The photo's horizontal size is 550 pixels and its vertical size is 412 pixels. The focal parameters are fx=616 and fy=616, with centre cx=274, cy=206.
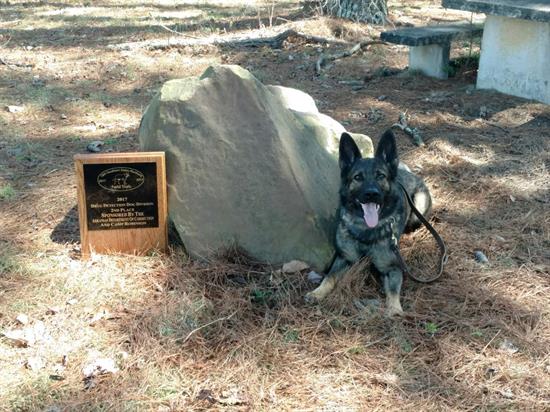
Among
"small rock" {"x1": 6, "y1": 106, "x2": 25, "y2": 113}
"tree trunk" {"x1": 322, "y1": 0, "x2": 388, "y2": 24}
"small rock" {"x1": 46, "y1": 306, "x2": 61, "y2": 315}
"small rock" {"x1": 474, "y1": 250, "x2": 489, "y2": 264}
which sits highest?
"tree trunk" {"x1": 322, "y1": 0, "x2": 388, "y2": 24}

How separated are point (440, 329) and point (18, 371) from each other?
104 inches

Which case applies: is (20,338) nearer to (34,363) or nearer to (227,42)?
(34,363)

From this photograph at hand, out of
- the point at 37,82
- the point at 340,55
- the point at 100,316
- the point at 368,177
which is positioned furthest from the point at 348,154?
the point at 37,82

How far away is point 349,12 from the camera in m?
12.5

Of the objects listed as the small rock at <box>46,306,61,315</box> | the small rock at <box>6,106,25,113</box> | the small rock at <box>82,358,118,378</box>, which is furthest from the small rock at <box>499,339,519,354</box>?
the small rock at <box>6,106,25,113</box>

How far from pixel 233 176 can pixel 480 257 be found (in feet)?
6.88

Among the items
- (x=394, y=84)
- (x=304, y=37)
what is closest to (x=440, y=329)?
(x=394, y=84)

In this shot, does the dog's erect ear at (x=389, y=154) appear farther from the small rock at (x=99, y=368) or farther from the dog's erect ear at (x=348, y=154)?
the small rock at (x=99, y=368)

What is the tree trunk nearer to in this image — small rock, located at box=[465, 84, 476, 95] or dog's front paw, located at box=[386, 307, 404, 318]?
small rock, located at box=[465, 84, 476, 95]

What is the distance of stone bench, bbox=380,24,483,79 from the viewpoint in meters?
9.09

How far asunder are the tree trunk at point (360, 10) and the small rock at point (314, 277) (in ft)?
29.3

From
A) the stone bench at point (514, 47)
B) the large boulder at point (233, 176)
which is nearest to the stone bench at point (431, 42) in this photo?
the stone bench at point (514, 47)

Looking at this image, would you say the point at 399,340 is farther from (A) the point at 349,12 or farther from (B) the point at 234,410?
(A) the point at 349,12

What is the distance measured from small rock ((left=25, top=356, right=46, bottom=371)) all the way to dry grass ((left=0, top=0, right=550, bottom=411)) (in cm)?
3
